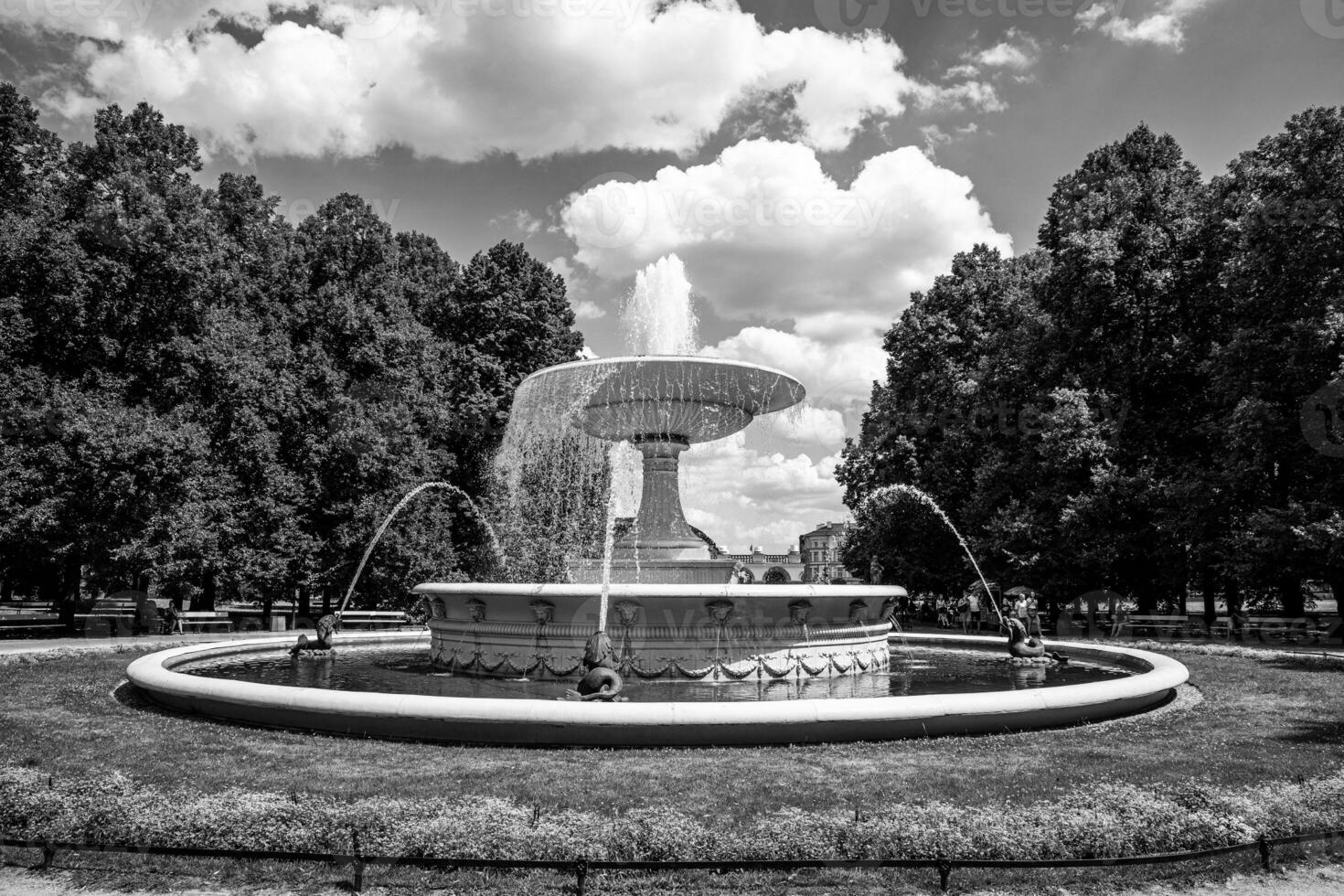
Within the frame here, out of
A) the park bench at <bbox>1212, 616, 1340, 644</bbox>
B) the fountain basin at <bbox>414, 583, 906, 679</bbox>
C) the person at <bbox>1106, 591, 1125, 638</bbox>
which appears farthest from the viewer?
the person at <bbox>1106, 591, 1125, 638</bbox>

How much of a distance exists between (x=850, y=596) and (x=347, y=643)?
11597 mm

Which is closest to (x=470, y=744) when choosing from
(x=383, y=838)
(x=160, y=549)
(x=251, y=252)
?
(x=383, y=838)

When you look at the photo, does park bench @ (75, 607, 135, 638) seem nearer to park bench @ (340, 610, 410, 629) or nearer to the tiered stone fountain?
park bench @ (340, 610, 410, 629)

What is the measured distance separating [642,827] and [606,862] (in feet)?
1.56

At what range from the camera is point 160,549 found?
22672 millimetres

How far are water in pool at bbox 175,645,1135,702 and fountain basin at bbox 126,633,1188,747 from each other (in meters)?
1.51

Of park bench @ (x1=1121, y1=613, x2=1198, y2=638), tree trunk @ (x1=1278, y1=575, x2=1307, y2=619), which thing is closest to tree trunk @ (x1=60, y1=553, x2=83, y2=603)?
park bench @ (x1=1121, y1=613, x2=1198, y2=638)

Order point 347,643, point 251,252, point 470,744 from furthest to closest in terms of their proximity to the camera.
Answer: point 251,252 < point 347,643 < point 470,744

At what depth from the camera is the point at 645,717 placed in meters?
8.11

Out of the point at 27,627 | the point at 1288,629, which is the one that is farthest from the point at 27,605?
the point at 1288,629

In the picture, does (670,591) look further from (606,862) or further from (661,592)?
(606,862)

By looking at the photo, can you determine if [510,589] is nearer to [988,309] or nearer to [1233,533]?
[1233,533]

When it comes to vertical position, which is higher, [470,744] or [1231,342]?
[1231,342]

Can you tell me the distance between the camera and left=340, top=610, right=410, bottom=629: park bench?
89.2 ft
